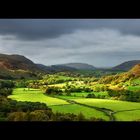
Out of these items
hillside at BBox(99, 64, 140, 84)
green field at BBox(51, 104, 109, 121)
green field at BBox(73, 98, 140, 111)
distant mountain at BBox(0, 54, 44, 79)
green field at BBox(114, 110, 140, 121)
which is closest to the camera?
green field at BBox(114, 110, 140, 121)

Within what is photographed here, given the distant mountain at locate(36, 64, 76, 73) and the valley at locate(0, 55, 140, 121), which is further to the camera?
the distant mountain at locate(36, 64, 76, 73)

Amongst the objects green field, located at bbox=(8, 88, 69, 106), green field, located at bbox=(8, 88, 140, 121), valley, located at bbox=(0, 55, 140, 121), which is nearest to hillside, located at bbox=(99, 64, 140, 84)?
valley, located at bbox=(0, 55, 140, 121)

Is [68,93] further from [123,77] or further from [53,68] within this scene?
[123,77]

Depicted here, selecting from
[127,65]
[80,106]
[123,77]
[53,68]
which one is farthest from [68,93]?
[127,65]

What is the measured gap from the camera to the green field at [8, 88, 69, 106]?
191 inches

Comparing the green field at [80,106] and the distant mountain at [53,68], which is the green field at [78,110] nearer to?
the green field at [80,106]

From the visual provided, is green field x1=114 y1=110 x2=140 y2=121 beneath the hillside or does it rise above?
beneath

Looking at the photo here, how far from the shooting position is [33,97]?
490cm

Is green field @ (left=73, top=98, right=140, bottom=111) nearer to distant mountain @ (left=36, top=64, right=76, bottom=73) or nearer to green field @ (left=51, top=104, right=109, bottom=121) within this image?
green field @ (left=51, top=104, right=109, bottom=121)
